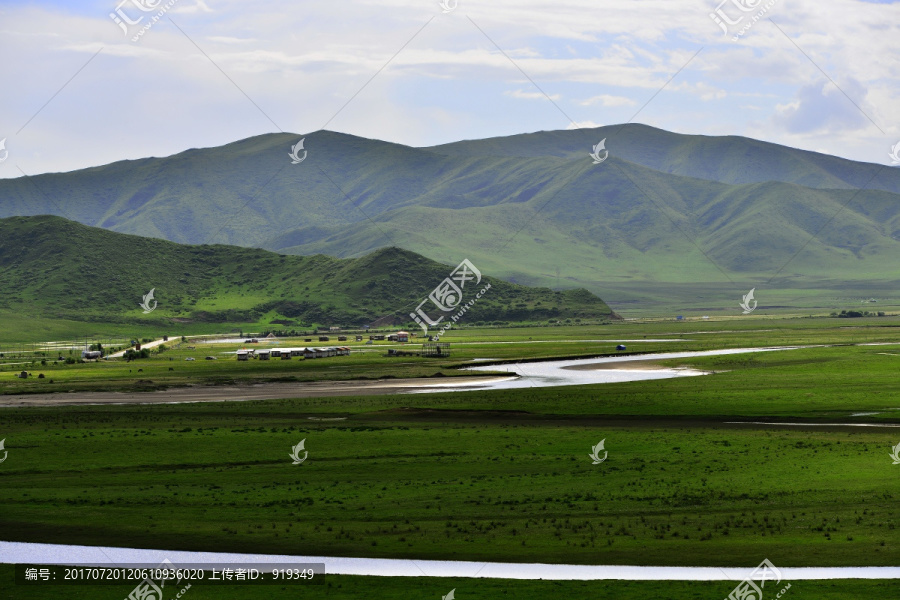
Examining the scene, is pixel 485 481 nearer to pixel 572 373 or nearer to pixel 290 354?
pixel 572 373

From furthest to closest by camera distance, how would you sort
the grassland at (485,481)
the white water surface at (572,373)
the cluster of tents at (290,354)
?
the cluster of tents at (290,354)
the white water surface at (572,373)
the grassland at (485,481)

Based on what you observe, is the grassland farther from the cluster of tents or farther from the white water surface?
the cluster of tents

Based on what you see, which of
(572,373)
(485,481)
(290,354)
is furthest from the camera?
(290,354)

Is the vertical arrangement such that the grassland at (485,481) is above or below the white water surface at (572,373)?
below

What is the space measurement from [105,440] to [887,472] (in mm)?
48932

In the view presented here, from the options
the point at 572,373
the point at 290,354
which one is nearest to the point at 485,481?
Answer: the point at 572,373

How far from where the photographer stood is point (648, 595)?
34188 millimetres

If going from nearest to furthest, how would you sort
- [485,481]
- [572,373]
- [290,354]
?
[485,481], [572,373], [290,354]

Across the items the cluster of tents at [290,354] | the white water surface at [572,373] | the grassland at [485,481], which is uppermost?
the cluster of tents at [290,354]

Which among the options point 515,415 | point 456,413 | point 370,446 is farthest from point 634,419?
point 370,446

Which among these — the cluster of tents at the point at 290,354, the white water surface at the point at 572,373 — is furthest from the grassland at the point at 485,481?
the cluster of tents at the point at 290,354

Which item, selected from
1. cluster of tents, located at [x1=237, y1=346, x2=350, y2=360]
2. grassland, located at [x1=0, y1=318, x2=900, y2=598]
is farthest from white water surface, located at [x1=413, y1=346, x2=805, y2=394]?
cluster of tents, located at [x1=237, y1=346, x2=350, y2=360]

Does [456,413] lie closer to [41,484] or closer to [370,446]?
[370,446]

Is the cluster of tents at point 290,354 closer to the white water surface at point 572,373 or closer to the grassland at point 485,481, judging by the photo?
the white water surface at point 572,373
